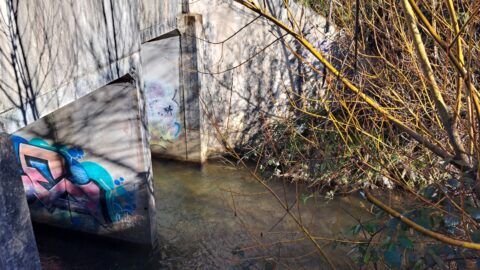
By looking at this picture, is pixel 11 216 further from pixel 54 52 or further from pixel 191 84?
pixel 191 84

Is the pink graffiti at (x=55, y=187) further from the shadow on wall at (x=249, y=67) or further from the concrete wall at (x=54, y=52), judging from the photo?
the shadow on wall at (x=249, y=67)

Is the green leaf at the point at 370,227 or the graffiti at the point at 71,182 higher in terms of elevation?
the green leaf at the point at 370,227

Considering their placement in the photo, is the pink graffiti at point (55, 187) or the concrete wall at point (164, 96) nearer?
the pink graffiti at point (55, 187)

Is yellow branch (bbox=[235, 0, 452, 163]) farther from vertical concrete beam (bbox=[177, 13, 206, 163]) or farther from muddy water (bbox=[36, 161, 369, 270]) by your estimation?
vertical concrete beam (bbox=[177, 13, 206, 163])

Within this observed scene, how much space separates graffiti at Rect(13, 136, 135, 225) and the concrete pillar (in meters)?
2.53

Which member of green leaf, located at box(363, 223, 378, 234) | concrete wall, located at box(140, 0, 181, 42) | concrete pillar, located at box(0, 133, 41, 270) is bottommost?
concrete pillar, located at box(0, 133, 41, 270)

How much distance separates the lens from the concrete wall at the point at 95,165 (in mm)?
5980

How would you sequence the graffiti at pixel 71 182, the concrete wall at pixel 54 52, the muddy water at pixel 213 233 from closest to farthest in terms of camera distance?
1. the concrete wall at pixel 54 52
2. the graffiti at pixel 71 182
3. the muddy water at pixel 213 233

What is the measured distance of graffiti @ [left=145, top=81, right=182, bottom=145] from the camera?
9328 mm

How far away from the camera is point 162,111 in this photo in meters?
9.55

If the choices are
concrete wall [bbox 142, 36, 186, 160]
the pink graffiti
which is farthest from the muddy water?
concrete wall [bbox 142, 36, 186, 160]

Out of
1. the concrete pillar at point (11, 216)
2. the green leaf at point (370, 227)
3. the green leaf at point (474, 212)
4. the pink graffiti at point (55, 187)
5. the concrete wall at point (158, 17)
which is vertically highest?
the concrete wall at point (158, 17)

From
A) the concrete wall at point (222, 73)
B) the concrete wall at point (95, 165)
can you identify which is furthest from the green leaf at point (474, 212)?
the concrete wall at point (222, 73)

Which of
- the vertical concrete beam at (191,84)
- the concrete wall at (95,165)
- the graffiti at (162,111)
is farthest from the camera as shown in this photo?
the graffiti at (162,111)
